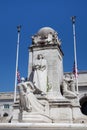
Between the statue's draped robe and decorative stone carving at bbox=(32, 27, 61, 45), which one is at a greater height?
decorative stone carving at bbox=(32, 27, 61, 45)

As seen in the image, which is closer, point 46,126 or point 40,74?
point 46,126

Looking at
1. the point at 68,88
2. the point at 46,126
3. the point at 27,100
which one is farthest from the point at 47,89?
the point at 46,126

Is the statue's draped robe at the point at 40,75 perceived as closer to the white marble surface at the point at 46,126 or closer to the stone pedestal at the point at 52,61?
the stone pedestal at the point at 52,61

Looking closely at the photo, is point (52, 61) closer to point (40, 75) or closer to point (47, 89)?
point (40, 75)

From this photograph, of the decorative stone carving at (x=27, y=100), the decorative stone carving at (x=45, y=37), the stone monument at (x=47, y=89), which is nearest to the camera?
the decorative stone carving at (x=27, y=100)

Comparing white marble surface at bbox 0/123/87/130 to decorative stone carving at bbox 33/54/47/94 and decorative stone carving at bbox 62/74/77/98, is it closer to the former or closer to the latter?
decorative stone carving at bbox 33/54/47/94

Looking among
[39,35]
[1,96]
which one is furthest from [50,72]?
[1,96]

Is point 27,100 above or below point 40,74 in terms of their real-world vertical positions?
below

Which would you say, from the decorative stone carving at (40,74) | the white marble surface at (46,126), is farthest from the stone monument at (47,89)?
the white marble surface at (46,126)

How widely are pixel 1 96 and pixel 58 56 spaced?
130 feet

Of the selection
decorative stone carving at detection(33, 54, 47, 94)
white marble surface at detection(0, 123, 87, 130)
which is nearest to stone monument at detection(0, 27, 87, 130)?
decorative stone carving at detection(33, 54, 47, 94)

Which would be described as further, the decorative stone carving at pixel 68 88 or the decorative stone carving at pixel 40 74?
the decorative stone carving at pixel 68 88

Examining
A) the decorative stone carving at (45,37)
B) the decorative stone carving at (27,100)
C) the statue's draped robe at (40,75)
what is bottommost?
the decorative stone carving at (27,100)

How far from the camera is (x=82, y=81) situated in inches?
1786
